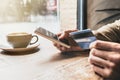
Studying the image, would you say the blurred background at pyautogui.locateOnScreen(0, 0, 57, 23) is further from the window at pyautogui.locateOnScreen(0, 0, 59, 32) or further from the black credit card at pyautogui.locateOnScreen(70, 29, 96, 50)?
the black credit card at pyautogui.locateOnScreen(70, 29, 96, 50)

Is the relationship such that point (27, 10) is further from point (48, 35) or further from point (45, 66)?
point (45, 66)

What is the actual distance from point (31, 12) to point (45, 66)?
3.28 feet

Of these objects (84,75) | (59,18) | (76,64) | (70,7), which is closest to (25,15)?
(59,18)

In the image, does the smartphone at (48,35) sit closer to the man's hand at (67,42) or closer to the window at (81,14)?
the man's hand at (67,42)

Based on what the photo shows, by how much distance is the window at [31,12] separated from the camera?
4.70 feet

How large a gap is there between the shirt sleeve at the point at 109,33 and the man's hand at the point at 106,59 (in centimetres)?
12

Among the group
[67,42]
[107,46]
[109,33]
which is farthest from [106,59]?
[67,42]

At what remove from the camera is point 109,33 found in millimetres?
796

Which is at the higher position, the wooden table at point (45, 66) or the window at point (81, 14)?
the window at point (81, 14)

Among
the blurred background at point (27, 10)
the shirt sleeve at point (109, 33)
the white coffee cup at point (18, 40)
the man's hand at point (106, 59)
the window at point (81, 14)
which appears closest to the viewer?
the man's hand at point (106, 59)

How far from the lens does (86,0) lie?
207cm

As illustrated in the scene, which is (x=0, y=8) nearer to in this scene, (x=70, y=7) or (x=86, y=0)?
(x=70, y=7)

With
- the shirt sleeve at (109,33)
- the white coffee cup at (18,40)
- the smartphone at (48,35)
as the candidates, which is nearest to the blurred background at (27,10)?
the white coffee cup at (18,40)

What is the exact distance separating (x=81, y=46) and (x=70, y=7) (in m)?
1.19
